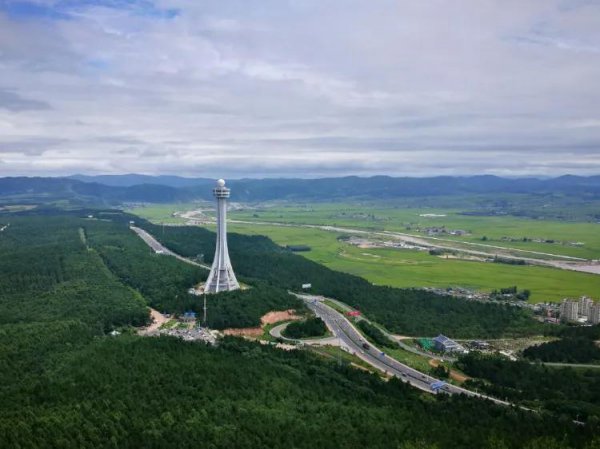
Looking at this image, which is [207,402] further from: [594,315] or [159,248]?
[159,248]

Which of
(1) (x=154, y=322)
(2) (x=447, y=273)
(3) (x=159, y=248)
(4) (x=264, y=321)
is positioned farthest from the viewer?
(3) (x=159, y=248)

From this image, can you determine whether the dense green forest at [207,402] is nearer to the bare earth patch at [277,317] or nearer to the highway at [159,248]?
the bare earth patch at [277,317]

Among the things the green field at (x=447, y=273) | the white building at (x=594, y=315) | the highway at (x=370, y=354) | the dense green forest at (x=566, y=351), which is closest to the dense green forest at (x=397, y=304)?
the highway at (x=370, y=354)

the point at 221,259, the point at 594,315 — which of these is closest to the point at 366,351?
the point at 221,259

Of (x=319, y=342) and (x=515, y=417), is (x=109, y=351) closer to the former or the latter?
(x=319, y=342)

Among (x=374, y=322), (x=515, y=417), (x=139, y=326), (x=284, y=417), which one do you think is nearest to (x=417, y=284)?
(x=374, y=322)

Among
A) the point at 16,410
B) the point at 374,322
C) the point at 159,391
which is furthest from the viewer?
the point at 374,322

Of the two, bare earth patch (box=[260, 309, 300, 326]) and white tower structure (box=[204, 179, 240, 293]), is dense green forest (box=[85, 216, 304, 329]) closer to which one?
bare earth patch (box=[260, 309, 300, 326])
